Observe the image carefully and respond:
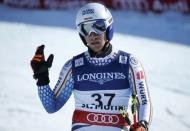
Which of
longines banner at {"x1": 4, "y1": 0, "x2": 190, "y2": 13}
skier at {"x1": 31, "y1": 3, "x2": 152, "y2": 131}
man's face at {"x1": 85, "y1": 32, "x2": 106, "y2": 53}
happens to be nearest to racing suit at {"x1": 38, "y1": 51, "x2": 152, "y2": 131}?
skier at {"x1": 31, "y1": 3, "x2": 152, "y2": 131}

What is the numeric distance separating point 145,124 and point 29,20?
14.2 metres

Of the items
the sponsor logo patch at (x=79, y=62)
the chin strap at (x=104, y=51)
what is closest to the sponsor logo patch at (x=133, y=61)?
the chin strap at (x=104, y=51)

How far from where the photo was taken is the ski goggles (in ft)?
14.1

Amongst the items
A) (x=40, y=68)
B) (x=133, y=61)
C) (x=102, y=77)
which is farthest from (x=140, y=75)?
(x=40, y=68)

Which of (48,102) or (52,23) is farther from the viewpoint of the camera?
(52,23)

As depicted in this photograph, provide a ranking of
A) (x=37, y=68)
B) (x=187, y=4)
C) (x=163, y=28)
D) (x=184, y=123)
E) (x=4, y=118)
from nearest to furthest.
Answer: (x=37, y=68), (x=4, y=118), (x=184, y=123), (x=163, y=28), (x=187, y=4)

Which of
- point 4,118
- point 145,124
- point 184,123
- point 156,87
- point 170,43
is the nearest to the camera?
point 145,124

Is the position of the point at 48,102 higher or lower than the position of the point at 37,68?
lower

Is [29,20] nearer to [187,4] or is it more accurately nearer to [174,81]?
[187,4]

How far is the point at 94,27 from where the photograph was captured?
4309 mm

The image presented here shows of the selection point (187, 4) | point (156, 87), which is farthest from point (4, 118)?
point (187, 4)

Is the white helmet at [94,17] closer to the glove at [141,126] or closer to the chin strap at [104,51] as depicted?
the chin strap at [104,51]

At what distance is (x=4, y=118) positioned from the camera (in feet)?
25.0

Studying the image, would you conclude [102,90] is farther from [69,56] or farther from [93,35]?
[69,56]
